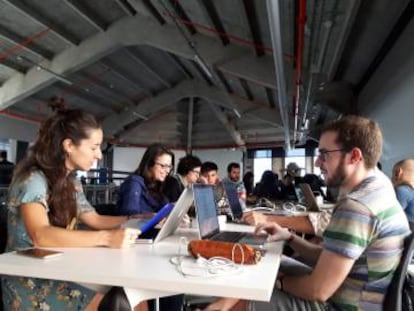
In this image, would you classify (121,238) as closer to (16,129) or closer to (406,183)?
(406,183)

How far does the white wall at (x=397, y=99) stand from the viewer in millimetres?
3809

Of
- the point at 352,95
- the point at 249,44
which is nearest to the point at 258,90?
the point at 352,95

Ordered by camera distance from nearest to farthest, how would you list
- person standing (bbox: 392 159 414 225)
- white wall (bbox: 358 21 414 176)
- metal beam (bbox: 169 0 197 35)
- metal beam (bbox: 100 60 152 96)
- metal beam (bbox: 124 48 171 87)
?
person standing (bbox: 392 159 414 225)
white wall (bbox: 358 21 414 176)
metal beam (bbox: 169 0 197 35)
metal beam (bbox: 124 48 171 87)
metal beam (bbox: 100 60 152 96)

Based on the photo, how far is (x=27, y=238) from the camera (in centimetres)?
127

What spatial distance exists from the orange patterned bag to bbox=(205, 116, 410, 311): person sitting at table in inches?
8.3

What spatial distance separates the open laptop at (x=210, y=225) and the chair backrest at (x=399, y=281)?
456mm

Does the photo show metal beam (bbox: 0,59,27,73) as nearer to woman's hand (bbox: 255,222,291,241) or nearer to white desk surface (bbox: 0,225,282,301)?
white desk surface (bbox: 0,225,282,301)

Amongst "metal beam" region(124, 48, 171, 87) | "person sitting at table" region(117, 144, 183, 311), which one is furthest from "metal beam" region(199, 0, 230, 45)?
"person sitting at table" region(117, 144, 183, 311)

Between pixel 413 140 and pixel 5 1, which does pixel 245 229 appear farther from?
pixel 5 1

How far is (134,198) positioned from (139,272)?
54.1 inches

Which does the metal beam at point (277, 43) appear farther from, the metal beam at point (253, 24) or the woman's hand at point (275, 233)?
the woman's hand at point (275, 233)

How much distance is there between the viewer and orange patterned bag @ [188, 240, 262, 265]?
1067 millimetres

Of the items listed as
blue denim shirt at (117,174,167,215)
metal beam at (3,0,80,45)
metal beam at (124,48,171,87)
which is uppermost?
metal beam at (124,48,171,87)

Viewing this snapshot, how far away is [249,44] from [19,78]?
186 inches
